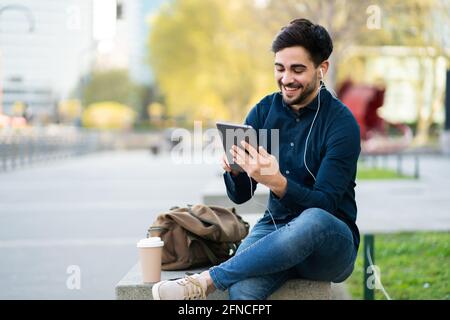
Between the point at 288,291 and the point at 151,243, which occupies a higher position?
the point at 151,243

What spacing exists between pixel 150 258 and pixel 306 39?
1.27 m

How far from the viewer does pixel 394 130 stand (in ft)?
137

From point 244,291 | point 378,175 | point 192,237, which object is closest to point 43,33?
point 378,175

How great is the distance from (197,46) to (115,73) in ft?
118

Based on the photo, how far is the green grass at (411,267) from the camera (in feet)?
14.7

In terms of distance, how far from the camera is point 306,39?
9.86ft

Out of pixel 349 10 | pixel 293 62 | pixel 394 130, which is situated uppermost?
pixel 349 10

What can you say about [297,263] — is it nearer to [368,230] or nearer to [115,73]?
[368,230]

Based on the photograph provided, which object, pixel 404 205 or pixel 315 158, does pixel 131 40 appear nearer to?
pixel 404 205

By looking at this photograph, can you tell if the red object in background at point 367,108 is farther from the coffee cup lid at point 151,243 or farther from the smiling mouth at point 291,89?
the coffee cup lid at point 151,243

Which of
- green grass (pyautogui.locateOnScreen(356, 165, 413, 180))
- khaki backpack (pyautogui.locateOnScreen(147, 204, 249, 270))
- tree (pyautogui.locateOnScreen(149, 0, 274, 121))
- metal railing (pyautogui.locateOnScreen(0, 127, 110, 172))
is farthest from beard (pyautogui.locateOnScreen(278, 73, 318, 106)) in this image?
tree (pyautogui.locateOnScreen(149, 0, 274, 121))

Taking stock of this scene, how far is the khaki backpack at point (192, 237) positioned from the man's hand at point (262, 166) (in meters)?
0.58

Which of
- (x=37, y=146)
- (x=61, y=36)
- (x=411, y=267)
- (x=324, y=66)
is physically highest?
(x=61, y=36)
